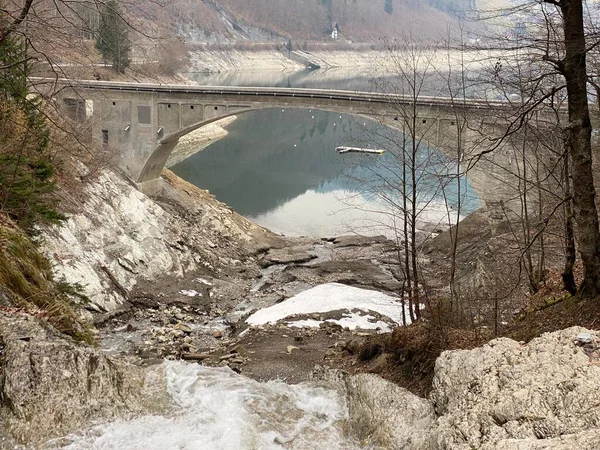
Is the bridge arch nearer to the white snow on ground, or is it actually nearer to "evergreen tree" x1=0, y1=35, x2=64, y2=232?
"evergreen tree" x1=0, y1=35, x2=64, y2=232

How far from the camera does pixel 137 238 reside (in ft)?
81.5

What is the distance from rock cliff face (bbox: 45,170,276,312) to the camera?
20.3 m

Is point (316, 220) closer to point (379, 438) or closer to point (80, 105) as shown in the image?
point (80, 105)

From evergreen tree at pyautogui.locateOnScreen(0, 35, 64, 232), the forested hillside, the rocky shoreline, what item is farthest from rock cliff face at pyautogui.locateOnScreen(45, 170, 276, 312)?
the forested hillside

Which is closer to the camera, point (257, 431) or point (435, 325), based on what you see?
point (257, 431)

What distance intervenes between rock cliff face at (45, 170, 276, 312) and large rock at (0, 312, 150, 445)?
9230mm

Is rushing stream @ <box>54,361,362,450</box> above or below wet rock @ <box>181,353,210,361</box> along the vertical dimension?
above

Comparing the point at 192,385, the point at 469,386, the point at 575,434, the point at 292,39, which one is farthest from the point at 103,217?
the point at 292,39

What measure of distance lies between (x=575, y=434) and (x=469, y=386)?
5.97 feet

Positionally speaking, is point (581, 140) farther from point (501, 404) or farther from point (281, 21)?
point (281, 21)

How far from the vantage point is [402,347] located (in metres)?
9.52

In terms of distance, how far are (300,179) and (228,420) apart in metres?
39.0

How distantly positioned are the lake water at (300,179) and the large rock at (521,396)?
17.5m

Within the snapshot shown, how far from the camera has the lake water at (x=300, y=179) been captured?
1298 inches
